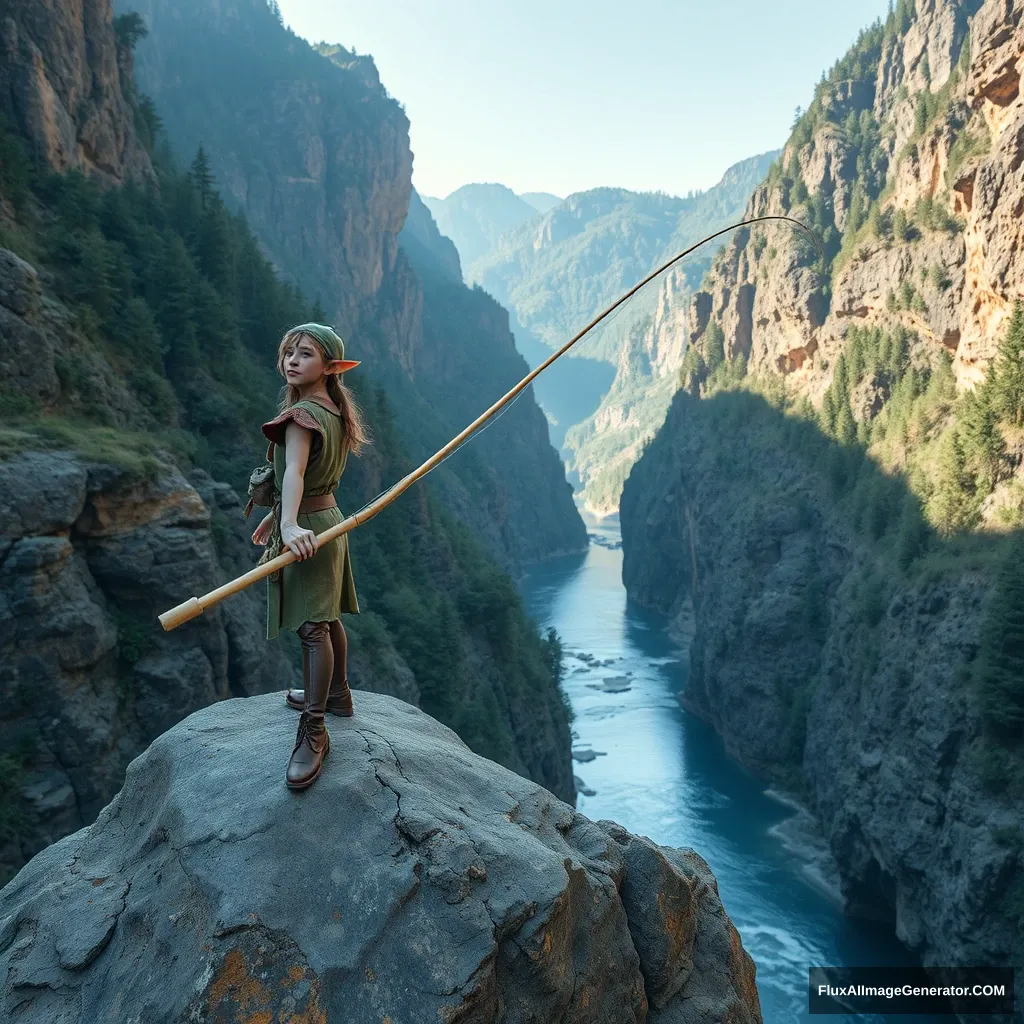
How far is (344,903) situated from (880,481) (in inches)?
1876

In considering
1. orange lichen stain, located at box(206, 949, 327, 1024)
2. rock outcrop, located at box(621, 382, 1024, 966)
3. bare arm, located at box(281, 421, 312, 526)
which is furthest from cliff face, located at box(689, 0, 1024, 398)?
orange lichen stain, located at box(206, 949, 327, 1024)

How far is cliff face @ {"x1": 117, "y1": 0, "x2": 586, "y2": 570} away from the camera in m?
92.5

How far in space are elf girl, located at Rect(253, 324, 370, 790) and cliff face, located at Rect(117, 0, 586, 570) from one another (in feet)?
234

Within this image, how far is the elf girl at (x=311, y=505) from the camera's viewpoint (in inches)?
194

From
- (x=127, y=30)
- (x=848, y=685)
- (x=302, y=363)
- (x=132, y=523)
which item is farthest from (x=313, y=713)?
(x=127, y=30)

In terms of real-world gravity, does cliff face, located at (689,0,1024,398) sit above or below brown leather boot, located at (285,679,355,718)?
above

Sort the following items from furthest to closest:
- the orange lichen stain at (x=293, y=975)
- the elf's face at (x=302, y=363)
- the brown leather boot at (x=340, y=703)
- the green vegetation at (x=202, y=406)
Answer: the green vegetation at (x=202, y=406), the brown leather boot at (x=340, y=703), the elf's face at (x=302, y=363), the orange lichen stain at (x=293, y=975)

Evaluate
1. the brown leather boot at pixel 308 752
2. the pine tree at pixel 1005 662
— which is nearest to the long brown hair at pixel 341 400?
the brown leather boot at pixel 308 752

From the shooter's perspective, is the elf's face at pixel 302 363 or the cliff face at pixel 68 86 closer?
the elf's face at pixel 302 363

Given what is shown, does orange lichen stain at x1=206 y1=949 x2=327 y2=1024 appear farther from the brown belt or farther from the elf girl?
the brown belt

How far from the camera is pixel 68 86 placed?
91.4 ft

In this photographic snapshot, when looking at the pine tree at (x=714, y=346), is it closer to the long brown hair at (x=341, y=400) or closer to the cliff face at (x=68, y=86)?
the cliff face at (x=68, y=86)

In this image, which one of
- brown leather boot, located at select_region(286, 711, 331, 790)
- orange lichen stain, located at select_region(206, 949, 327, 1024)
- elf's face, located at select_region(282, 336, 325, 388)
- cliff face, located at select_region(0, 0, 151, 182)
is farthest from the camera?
cliff face, located at select_region(0, 0, 151, 182)

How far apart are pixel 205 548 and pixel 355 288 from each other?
91450 millimetres
